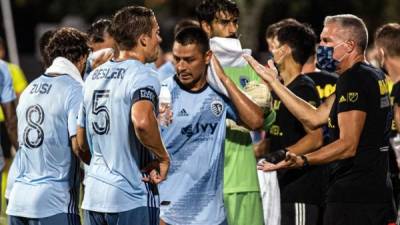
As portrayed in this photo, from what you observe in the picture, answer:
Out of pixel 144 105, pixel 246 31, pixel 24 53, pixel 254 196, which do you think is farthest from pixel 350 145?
pixel 24 53

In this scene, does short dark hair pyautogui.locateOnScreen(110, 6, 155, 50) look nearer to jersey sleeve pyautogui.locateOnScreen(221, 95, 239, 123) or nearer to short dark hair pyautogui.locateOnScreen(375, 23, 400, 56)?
jersey sleeve pyautogui.locateOnScreen(221, 95, 239, 123)

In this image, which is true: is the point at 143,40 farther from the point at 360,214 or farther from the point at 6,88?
the point at 6,88

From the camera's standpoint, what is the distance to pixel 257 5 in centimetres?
3838

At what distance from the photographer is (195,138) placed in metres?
7.55

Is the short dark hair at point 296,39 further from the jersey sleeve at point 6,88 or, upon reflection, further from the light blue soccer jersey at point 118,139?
the jersey sleeve at point 6,88

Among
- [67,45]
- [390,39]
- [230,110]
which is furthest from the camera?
[390,39]

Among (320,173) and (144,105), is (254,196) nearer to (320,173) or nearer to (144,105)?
(320,173)

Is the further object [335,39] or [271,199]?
[271,199]

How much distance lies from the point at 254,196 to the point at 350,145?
0.93 meters

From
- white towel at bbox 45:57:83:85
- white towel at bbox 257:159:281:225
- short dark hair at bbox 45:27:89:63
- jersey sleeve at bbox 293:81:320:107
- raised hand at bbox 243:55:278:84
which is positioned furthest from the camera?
jersey sleeve at bbox 293:81:320:107

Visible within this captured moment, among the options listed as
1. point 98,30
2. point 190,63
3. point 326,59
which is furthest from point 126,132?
point 98,30

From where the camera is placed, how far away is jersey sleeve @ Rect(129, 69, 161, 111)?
6887mm

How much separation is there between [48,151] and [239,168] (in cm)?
143

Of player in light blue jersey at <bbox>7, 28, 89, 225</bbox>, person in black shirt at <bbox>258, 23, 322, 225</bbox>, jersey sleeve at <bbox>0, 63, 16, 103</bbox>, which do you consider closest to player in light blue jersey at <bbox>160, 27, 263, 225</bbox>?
player in light blue jersey at <bbox>7, 28, 89, 225</bbox>
